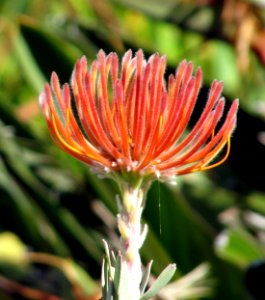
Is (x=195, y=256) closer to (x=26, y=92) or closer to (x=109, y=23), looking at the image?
(x=109, y=23)

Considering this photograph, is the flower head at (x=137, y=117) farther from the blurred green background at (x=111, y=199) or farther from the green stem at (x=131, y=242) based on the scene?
the blurred green background at (x=111, y=199)

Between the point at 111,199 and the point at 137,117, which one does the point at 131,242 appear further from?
the point at 111,199

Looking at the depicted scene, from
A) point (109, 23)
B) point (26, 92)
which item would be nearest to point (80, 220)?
point (109, 23)

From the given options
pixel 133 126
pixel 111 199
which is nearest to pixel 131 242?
pixel 133 126

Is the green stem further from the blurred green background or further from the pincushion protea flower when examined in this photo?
the blurred green background

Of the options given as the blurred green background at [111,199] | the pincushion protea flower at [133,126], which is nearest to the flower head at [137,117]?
the pincushion protea flower at [133,126]
